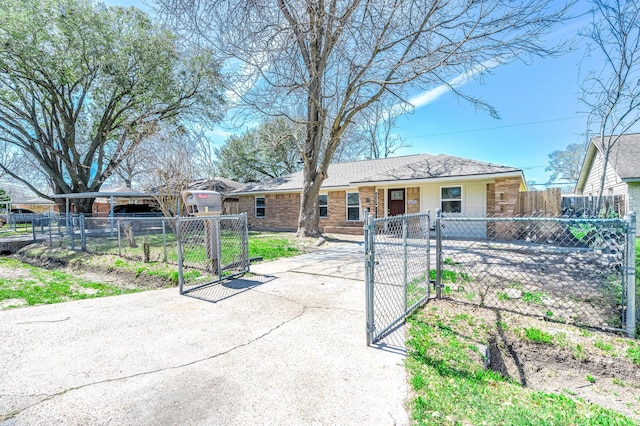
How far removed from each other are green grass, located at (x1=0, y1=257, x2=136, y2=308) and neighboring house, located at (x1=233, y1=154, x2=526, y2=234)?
33.2 ft

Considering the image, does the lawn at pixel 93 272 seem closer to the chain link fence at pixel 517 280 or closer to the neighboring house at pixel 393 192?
the chain link fence at pixel 517 280

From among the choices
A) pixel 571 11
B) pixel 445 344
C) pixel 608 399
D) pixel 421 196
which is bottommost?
pixel 608 399

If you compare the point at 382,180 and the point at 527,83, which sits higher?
the point at 527,83

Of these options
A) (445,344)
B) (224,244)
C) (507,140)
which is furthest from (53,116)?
(507,140)

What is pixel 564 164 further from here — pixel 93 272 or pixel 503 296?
pixel 93 272

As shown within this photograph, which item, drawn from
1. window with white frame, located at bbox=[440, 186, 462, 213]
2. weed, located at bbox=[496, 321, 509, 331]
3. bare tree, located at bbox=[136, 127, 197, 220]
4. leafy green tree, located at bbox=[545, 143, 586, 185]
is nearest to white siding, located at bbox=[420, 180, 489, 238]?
window with white frame, located at bbox=[440, 186, 462, 213]

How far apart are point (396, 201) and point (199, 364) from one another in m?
11.8

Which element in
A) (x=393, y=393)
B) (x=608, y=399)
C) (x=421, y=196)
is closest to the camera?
(x=393, y=393)

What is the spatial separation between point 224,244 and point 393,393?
5.76 meters

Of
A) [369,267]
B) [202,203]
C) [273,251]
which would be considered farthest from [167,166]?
[369,267]

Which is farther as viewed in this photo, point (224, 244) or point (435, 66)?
point (435, 66)

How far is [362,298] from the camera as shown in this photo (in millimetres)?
4641

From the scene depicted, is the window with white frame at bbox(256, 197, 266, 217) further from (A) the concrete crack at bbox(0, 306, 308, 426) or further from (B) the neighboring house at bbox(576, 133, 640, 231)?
(B) the neighboring house at bbox(576, 133, 640, 231)

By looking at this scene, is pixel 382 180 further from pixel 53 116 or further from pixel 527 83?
pixel 53 116
